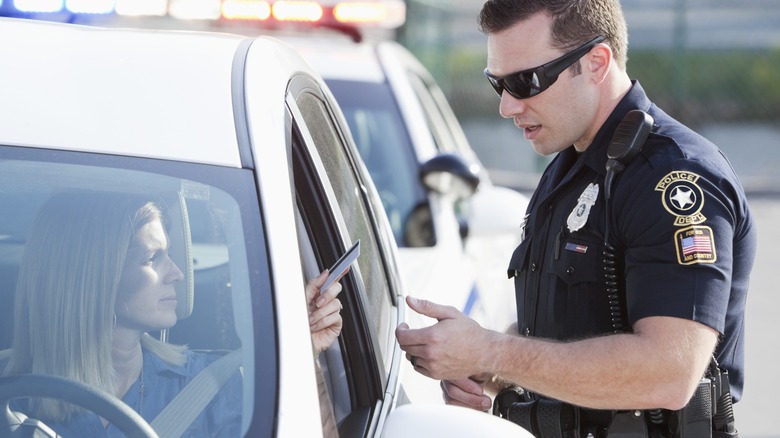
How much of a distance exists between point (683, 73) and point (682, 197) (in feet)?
39.3

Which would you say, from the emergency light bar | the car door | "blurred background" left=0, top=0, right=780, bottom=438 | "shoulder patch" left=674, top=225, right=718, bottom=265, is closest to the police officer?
"shoulder patch" left=674, top=225, right=718, bottom=265

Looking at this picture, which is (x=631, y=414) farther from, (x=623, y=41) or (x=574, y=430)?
(x=623, y=41)

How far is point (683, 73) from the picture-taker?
1366 cm

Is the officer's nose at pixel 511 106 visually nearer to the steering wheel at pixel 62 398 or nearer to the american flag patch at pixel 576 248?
the american flag patch at pixel 576 248

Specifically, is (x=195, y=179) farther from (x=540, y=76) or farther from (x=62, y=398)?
(x=540, y=76)

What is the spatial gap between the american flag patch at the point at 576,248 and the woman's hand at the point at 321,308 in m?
0.48

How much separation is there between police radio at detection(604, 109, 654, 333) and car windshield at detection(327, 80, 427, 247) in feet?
7.60

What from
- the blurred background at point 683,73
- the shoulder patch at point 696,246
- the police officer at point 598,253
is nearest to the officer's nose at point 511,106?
the police officer at point 598,253

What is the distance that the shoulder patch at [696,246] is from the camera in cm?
210

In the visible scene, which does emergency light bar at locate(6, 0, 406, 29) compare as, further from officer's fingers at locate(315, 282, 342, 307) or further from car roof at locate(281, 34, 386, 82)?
officer's fingers at locate(315, 282, 342, 307)

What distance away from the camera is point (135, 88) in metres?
1.97

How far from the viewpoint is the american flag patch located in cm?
231

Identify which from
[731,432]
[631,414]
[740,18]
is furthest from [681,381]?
[740,18]

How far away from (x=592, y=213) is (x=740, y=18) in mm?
12771
